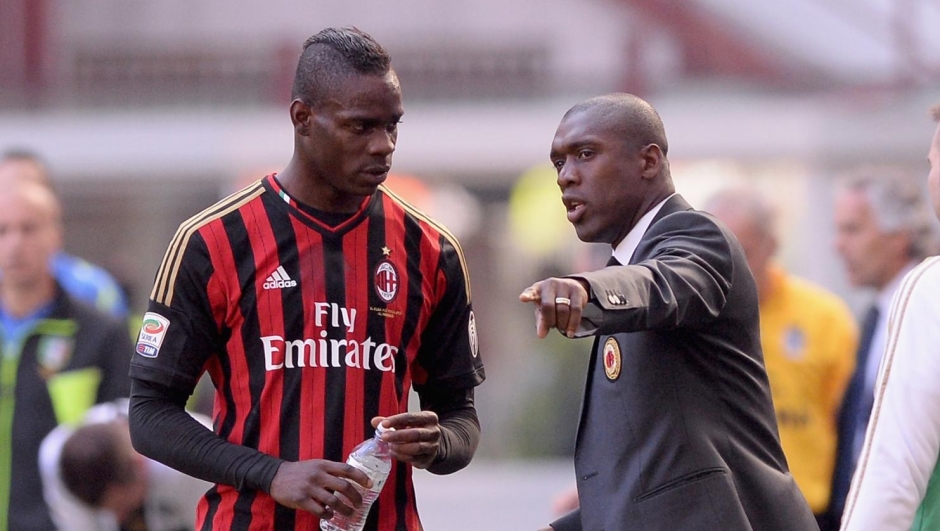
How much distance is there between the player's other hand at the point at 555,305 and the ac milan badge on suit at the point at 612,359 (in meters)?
0.56

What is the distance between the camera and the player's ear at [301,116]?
3.33 metres

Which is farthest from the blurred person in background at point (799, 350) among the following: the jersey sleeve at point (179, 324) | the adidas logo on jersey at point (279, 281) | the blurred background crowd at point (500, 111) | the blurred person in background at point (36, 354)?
the blurred background crowd at point (500, 111)

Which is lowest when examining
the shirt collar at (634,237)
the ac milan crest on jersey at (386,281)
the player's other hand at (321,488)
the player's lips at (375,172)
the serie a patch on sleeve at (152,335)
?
the player's other hand at (321,488)

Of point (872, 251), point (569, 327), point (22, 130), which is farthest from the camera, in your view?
point (22, 130)

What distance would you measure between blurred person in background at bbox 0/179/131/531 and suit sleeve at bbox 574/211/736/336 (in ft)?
8.25

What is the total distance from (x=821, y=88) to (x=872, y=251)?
8.35m

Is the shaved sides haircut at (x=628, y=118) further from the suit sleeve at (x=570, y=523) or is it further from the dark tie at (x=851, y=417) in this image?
the dark tie at (x=851, y=417)

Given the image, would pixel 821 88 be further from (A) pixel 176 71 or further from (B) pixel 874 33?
(A) pixel 176 71

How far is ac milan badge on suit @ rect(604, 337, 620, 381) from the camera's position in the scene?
3221mm

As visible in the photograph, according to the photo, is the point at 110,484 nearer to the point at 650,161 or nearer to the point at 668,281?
the point at 650,161

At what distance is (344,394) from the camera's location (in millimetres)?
3275

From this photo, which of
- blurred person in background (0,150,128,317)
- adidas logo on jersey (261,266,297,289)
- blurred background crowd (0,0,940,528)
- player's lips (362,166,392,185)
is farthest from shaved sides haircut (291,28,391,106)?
blurred background crowd (0,0,940,528)

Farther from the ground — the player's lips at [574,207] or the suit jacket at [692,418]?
the player's lips at [574,207]

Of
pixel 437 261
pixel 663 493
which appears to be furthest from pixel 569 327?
pixel 437 261
